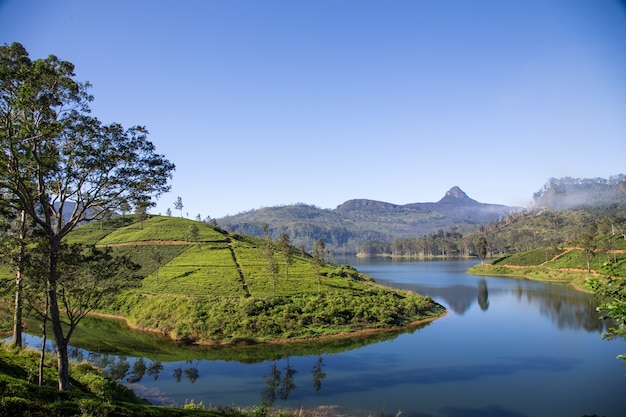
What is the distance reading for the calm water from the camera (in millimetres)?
30438

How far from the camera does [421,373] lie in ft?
124

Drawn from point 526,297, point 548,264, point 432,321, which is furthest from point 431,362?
point 548,264

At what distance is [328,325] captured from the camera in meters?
53.5

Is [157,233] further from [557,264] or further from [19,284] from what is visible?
[557,264]

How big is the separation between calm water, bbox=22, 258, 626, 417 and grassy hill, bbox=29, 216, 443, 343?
4.55 m

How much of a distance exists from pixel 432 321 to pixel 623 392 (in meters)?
30.2

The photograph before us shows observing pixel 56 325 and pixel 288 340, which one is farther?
pixel 288 340

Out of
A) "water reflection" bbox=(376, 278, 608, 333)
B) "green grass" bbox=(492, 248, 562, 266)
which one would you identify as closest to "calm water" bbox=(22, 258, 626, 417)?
"water reflection" bbox=(376, 278, 608, 333)

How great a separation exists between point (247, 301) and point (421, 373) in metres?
27.3

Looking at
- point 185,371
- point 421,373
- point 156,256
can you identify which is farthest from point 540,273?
point 185,371

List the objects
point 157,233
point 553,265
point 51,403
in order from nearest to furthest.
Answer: point 51,403 < point 157,233 < point 553,265

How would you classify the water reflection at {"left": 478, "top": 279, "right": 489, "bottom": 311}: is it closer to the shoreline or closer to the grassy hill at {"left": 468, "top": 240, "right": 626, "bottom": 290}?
the shoreline

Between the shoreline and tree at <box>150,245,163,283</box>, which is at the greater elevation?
tree at <box>150,245,163,283</box>

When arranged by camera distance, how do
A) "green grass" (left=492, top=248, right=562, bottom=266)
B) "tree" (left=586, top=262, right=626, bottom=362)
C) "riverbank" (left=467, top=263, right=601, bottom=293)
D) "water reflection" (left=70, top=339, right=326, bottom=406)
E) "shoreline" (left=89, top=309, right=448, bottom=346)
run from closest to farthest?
"tree" (left=586, top=262, right=626, bottom=362) < "water reflection" (left=70, top=339, right=326, bottom=406) < "shoreline" (left=89, top=309, right=448, bottom=346) < "riverbank" (left=467, top=263, right=601, bottom=293) < "green grass" (left=492, top=248, right=562, bottom=266)
